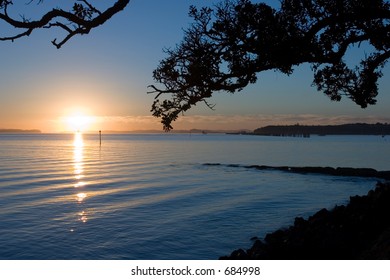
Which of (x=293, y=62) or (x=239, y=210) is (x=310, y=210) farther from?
(x=293, y=62)

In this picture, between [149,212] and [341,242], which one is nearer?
[341,242]

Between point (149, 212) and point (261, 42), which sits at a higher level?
point (261, 42)

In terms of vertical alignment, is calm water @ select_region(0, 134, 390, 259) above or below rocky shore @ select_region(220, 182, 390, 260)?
below

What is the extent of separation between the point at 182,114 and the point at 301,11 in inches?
235

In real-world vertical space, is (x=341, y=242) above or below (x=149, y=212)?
above

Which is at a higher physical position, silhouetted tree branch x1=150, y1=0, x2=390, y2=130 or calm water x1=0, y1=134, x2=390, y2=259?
silhouetted tree branch x1=150, y1=0, x2=390, y2=130

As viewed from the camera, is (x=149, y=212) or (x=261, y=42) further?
(x=149, y=212)

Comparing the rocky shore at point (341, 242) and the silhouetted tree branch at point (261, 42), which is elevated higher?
the silhouetted tree branch at point (261, 42)

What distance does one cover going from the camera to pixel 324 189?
115ft

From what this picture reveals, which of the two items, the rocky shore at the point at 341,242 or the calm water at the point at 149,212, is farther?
the calm water at the point at 149,212

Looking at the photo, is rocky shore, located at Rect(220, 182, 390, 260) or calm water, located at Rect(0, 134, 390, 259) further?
calm water, located at Rect(0, 134, 390, 259)

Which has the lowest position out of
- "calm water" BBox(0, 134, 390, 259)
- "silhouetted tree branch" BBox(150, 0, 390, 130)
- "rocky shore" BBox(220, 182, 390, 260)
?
"calm water" BBox(0, 134, 390, 259)

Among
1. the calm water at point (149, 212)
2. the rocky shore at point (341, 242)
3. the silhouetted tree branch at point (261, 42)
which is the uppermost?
the silhouetted tree branch at point (261, 42)
